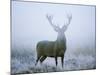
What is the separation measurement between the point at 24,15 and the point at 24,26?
131 mm

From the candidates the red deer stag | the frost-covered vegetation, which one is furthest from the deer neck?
the frost-covered vegetation

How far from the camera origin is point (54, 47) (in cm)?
257

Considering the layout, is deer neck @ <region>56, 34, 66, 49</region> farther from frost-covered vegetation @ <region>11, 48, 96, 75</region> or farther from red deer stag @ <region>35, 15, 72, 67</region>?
frost-covered vegetation @ <region>11, 48, 96, 75</region>

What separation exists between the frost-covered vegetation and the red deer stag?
0.18 ft

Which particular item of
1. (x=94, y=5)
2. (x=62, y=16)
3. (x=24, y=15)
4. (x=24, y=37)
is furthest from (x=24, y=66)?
(x=94, y=5)

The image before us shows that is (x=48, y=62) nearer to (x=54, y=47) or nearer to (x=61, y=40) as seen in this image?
(x=54, y=47)

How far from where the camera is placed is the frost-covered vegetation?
2410 millimetres

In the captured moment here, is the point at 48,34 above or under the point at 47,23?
under

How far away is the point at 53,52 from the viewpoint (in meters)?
2.56

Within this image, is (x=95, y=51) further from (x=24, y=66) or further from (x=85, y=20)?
(x=24, y=66)

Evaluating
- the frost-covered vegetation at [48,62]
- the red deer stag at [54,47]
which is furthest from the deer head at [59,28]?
the frost-covered vegetation at [48,62]

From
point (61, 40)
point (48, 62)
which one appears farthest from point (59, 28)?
point (48, 62)

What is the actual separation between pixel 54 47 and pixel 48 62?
20 centimetres

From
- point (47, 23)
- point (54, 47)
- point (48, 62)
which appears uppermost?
point (47, 23)
